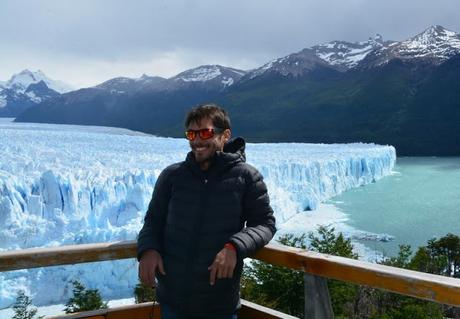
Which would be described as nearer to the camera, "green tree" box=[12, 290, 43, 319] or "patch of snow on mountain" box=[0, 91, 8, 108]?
"green tree" box=[12, 290, 43, 319]

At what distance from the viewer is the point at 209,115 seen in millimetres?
1867

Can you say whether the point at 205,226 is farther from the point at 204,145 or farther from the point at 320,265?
the point at 320,265

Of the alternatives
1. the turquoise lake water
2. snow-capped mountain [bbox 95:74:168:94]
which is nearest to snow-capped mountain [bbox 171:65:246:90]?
snow-capped mountain [bbox 95:74:168:94]

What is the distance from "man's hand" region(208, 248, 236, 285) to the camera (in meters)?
1.68

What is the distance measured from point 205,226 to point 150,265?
25cm

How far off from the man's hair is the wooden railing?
1.65ft

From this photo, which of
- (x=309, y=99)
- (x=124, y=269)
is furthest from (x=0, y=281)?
(x=309, y=99)

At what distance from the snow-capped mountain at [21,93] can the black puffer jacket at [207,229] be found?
14059 cm

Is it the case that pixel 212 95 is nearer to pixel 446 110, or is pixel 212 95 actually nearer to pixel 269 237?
pixel 446 110

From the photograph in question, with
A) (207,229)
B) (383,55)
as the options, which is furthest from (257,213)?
(383,55)

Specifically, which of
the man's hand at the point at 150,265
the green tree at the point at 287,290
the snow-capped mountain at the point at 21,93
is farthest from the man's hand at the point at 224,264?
the snow-capped mountain at the point at 21,93

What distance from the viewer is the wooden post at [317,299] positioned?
5.83 feet

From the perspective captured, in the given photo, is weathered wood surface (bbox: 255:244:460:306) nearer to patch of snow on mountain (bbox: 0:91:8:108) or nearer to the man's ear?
the man's ear

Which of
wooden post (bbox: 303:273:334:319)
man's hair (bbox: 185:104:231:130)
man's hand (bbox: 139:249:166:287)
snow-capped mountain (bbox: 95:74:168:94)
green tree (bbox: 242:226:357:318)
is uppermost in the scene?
snow-capped mountain (bbox: 95:74:168:94)
